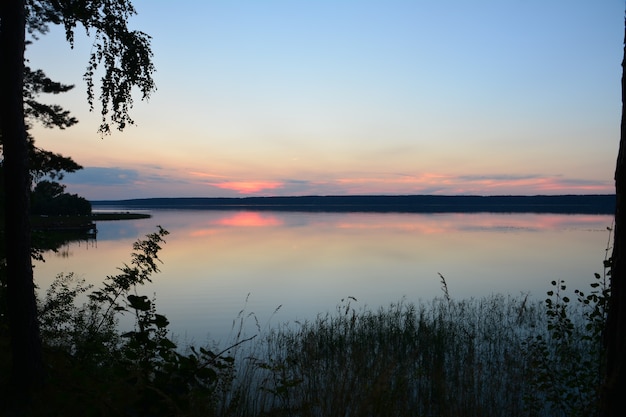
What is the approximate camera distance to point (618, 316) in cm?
418

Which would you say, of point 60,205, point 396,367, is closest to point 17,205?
point 396,367

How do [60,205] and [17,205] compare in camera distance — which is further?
[60,205]

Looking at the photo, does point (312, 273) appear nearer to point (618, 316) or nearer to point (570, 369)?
point (570, 369)

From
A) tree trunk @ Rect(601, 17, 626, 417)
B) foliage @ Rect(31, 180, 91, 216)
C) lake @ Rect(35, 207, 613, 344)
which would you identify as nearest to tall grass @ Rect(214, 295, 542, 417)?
tree trunk @ Rect(601, 17, 626, 417)

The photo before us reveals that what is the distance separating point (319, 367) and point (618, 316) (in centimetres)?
834

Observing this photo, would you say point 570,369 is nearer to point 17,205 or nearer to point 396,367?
point 396,367

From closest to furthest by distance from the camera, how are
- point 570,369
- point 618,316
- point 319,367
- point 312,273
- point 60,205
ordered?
point 618,316 → point 570,369 → point 319,367 → point 312,273 → point 60,205

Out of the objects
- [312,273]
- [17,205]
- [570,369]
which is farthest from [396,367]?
[312,273]

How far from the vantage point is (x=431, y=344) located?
47.2ft

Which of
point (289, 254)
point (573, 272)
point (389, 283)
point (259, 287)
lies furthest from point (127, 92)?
point (289, 254)

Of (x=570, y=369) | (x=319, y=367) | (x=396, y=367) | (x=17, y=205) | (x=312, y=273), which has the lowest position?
(x=312, y=273)

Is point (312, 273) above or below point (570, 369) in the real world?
below

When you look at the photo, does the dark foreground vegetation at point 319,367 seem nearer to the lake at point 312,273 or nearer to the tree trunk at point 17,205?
the tree trunk at point 17,205

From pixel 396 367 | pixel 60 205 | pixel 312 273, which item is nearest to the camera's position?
pixel 396 367
